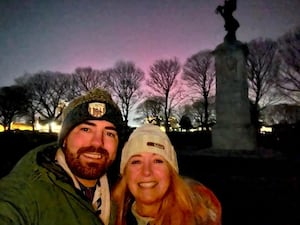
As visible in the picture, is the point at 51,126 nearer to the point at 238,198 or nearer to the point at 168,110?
the point at 168,110

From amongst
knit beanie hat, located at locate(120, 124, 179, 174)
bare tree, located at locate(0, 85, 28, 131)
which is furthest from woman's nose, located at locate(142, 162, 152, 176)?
bare tree, located at locate(0, 85, 28, 131)

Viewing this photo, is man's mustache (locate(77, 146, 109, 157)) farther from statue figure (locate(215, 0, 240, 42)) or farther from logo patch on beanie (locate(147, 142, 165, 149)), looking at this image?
statue figure (locate(215, 0, 240, 42))

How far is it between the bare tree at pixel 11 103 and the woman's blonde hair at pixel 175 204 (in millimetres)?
56215

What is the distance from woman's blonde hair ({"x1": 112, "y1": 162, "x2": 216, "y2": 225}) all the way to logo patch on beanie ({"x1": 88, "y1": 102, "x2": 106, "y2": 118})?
28.3 inches

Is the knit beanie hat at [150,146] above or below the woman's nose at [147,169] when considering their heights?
above

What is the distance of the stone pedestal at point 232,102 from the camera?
54.2 feet

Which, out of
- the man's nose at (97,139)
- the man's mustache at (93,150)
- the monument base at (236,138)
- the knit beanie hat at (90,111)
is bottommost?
the monument base at (236,138)

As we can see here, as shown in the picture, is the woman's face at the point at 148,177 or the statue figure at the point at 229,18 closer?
the woman's face at the point at 148,177

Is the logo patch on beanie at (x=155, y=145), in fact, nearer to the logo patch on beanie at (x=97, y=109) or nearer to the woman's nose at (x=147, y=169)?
the woman's nose at (x=147, y=169)

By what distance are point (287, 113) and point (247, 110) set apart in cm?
3516

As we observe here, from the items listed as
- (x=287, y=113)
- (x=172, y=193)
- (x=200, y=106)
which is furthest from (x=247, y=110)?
(x=200, y=106)

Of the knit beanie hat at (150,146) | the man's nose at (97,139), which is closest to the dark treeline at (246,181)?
the knit beanie hat at (150,146)

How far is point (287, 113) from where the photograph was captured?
4747 centimetres

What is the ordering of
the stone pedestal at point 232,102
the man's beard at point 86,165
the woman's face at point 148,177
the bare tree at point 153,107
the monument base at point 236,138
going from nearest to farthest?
1. the man's beard at point 86,165
2. the woman's face at point 148,177
3. the monument base at point 236,138
4. the stone pedestal at point 232,102
5. the bare tree at point 153,107
